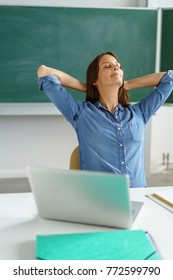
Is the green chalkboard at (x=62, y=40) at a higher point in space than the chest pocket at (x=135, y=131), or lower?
higher

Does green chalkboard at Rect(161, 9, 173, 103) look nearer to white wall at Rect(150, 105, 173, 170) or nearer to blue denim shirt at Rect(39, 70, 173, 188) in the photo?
white wall at Rect(150, 105, 173, 170)

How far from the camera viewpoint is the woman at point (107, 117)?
5.89ft

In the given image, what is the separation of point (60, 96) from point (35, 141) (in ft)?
6.50

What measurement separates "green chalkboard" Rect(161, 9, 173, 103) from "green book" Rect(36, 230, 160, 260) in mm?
2615

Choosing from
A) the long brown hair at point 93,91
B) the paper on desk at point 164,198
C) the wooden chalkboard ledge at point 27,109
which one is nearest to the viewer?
the paper on desk at point 164,198

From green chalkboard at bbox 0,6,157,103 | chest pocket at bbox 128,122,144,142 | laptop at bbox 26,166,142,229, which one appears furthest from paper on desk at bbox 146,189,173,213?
green chalkboard at bbox 0,6,157,103

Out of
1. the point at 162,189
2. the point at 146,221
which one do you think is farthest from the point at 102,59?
the point at 146,221

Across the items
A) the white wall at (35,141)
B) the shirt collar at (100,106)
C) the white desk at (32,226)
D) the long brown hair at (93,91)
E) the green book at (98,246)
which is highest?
the long brown hair at (93,91)

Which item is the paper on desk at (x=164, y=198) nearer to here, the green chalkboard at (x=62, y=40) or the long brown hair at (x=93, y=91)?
the long brown hair at (x=93, y=91)

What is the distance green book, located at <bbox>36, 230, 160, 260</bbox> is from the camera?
0.91m

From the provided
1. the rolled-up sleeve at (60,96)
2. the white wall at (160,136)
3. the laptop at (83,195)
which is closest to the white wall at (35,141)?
the white wall at (160,136)

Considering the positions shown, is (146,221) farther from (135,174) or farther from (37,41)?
(37,41)

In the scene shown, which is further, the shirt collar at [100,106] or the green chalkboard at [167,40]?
the green chalkboard at [167,40]
